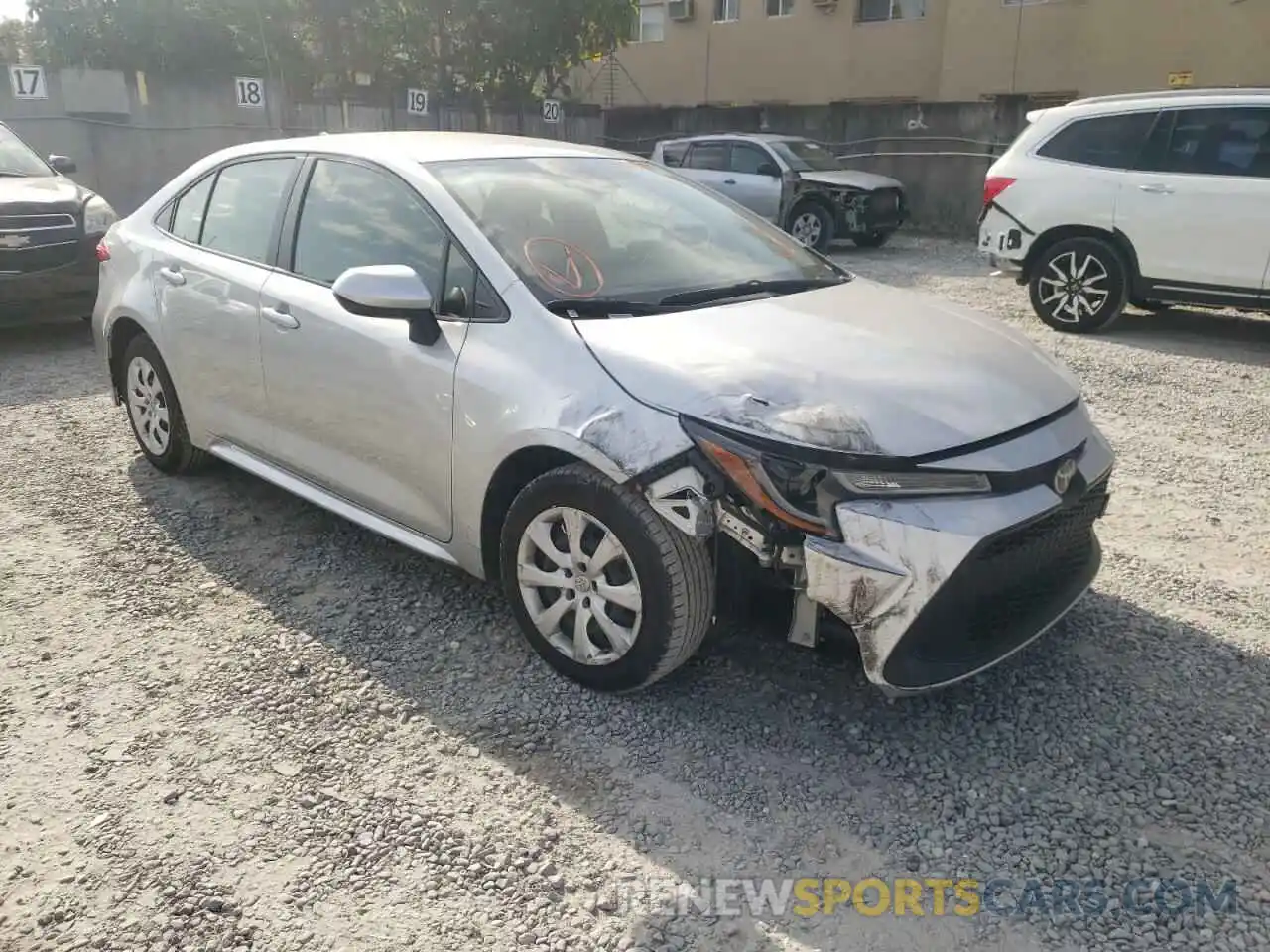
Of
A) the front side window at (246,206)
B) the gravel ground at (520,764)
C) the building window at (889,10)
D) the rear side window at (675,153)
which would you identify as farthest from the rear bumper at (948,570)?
the building window at (889,10)

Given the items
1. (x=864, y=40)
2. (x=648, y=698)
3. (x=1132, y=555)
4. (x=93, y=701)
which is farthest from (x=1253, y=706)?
(x=864, y=40)

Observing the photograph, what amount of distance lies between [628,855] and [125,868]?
121 cm

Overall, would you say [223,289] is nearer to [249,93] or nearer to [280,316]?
[280,316]

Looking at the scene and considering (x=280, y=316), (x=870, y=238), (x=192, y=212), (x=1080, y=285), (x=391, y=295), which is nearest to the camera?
(x=391, y=295)

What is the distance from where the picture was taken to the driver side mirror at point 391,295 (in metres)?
3.13

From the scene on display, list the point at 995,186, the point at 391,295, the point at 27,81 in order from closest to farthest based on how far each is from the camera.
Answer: the point at 391,295 < the point at 995,186 < the point at 27,81

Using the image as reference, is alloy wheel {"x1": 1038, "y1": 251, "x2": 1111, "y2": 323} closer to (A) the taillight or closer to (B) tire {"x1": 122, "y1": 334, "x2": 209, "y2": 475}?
(A) the taillight

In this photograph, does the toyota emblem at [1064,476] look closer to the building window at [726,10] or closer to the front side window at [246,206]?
the front side window at [246,206]

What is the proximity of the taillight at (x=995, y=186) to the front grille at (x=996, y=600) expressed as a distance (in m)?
6.18

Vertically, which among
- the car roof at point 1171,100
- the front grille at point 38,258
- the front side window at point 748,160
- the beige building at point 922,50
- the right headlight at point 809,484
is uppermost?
the beige building at point 922,50

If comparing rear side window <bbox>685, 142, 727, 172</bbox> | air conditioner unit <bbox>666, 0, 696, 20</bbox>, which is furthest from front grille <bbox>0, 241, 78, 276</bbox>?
air conditioner unit <bbox>666, 0, 696, 20</bbox>

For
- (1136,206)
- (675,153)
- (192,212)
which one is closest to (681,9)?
(675,153)

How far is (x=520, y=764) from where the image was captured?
2836 millimetres

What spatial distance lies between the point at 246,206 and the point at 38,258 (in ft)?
14.1
